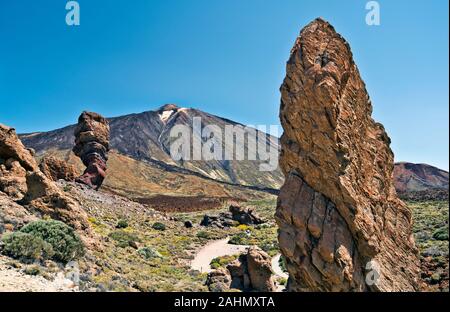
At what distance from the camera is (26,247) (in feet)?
38.7

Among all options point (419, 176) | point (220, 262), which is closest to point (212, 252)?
point (220, 262)

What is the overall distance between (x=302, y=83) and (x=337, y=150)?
265 centimetres

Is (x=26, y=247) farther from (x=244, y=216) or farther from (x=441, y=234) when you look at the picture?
(x=244, y=216)

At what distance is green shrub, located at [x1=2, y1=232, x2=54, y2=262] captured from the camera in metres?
11.6

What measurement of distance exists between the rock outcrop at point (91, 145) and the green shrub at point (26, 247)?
31.5 meters

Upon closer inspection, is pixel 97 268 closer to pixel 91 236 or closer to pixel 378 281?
pixel 91 236

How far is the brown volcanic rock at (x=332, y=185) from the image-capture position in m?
11.5

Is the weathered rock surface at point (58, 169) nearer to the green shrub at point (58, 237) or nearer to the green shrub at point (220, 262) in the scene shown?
the green shrub at point (220, 262)

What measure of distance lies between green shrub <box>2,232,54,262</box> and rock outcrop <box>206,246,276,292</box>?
7701 mm

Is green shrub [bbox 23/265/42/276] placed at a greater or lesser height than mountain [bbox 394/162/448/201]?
lesser

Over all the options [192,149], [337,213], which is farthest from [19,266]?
[192,149]

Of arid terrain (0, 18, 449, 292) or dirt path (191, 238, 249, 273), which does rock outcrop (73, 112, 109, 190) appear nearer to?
dirt path (191, 238, 249, 273)

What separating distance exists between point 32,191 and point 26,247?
4.74 m

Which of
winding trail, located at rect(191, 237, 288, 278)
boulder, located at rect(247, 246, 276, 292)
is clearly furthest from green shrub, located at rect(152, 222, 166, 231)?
boulder, located at rect(247, 246, 276, 292)
